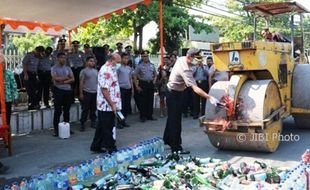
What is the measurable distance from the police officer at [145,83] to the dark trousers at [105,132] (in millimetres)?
3666

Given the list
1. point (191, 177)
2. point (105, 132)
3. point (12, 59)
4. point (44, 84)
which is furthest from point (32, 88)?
point (191, 177)

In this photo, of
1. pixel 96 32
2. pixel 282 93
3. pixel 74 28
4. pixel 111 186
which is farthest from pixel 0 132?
pixel 96 32

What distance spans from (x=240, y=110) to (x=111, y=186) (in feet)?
9.50

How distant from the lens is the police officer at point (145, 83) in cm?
1148

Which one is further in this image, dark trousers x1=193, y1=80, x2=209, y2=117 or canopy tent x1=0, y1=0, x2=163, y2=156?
dark trousers x1=193, y1=80, x2=209, y2=117

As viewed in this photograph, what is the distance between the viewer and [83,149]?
8.15m

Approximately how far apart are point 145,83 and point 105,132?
422 centimetres

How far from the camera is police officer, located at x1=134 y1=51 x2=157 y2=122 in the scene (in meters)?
11.5

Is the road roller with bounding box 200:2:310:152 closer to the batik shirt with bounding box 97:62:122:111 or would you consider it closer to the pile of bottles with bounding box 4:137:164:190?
the pile of bottles with bounding box 4:137:164:190

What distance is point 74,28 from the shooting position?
42.1 feet

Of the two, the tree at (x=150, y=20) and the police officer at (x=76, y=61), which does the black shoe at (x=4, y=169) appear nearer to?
the police officer at (x=76, y=61)

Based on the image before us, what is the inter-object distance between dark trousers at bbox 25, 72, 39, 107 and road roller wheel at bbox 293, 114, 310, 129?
6266mm

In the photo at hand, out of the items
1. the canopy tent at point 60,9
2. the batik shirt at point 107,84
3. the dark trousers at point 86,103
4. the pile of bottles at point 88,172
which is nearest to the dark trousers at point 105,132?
the batik shirt at point 107,84

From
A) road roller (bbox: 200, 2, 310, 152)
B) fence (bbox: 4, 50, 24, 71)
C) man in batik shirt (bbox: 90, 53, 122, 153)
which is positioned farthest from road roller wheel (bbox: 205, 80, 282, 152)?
fence (bbox: 4, 50, 24, 71)
